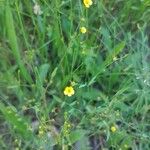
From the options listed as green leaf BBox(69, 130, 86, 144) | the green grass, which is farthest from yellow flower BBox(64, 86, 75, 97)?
green leaf BBox(69, 130, 86, 144)

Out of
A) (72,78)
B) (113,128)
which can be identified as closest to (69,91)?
(72,78)

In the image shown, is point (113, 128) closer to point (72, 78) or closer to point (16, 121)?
point (72, 78)

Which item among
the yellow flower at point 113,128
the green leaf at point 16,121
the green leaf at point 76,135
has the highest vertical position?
the green leaf at point 16,121

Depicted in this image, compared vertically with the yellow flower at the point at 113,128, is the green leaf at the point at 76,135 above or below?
below

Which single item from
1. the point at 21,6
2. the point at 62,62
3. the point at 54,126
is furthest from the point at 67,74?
the point at 21,6

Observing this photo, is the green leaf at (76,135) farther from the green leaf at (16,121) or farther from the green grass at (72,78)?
the green leaf at (16,121)

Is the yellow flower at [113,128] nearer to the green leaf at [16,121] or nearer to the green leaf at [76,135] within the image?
the green leaf at [76,135]

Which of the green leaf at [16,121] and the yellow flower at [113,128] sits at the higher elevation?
the green leaf at [16,121]

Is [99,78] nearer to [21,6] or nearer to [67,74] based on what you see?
[67,74]

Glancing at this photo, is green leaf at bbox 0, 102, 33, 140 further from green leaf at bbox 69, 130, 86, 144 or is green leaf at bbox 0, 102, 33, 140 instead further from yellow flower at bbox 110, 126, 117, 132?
yellow flower at bbox 110, 126, 117, 132

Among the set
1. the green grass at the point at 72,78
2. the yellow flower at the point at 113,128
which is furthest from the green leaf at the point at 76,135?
the yellow flower at the point at 113,128
